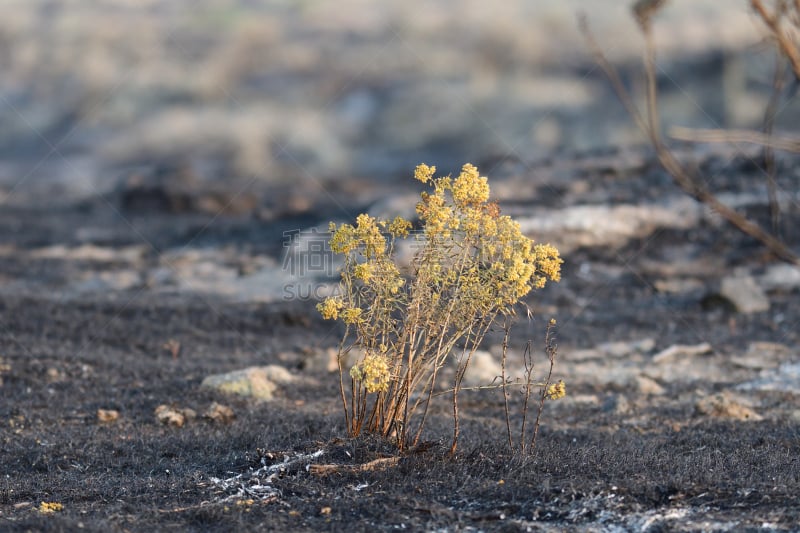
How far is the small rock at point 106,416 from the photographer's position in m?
6.84

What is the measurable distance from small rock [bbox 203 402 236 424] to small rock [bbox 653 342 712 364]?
522cm

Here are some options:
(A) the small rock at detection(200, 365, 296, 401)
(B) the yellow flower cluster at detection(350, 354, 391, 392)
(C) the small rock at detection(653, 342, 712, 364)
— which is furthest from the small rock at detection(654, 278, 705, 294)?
(B) the yellow flower cluster at detection(350, 354, 391, 392)

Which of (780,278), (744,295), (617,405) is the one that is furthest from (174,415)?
(780,278)

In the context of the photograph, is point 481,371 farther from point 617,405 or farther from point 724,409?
point 724,409

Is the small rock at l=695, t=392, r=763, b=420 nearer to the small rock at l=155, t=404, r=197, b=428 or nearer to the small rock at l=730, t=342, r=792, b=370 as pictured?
the small rock at l=730, t=342, r=792, b=370

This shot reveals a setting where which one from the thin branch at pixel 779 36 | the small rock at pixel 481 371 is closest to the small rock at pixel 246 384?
the small rock at pixel 481 371

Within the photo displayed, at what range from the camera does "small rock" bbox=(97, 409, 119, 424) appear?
6.84 m

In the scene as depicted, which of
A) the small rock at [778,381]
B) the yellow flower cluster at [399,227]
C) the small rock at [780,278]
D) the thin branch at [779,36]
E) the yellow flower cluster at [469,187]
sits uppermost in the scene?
the thin branch at [779,36]

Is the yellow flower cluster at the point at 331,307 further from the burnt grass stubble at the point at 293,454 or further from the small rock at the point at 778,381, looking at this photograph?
the small rock at the point at 778,381

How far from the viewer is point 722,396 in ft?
25.2

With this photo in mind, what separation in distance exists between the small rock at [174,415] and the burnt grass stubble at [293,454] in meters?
0.08

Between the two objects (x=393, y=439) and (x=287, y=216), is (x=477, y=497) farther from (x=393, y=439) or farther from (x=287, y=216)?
(x=287, y=216)

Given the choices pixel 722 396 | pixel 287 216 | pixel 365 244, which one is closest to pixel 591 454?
pixel 365 244

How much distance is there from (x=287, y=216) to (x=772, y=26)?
64.4 feet
